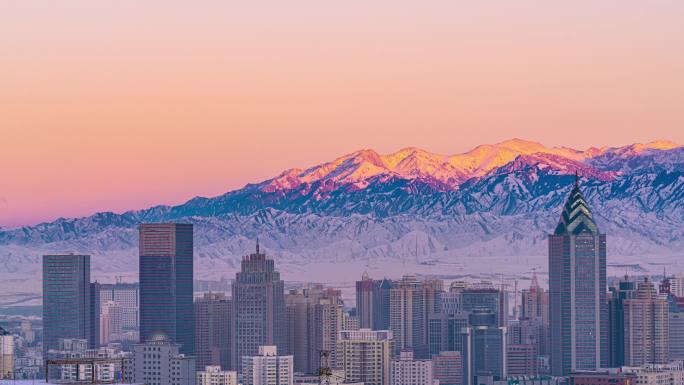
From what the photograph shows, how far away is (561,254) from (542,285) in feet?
10.2

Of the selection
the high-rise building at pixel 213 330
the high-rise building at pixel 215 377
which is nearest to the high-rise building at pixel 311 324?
the high-rise building at pixel 213 330

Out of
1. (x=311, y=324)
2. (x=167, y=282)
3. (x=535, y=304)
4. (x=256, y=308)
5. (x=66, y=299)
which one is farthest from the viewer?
(x=535, y=304)

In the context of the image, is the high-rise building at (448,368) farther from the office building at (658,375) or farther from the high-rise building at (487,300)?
the high-rise building at (487,300)

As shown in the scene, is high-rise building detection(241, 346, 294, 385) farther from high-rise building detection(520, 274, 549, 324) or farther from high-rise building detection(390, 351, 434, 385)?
high-rise building detection(520, 274, 549, 324)

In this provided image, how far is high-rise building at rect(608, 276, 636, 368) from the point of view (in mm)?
153125

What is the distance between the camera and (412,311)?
163m

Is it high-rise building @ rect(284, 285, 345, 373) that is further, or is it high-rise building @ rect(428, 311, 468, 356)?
high-rise building @ rect(428, 311, 468, 356)

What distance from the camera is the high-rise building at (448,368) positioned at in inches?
5408

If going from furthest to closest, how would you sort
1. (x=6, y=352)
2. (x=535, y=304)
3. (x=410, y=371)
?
1. (x=535, y=304)
2. (x=410, y=371)
3. (x=6, y=352)

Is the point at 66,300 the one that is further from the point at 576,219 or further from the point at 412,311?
the point at 576,219

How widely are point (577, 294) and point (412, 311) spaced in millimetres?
13276

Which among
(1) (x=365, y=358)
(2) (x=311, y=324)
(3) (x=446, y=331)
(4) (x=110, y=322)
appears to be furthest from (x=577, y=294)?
(1) (x=365, y=358)

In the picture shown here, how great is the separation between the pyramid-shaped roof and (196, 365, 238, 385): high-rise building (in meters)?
63.8

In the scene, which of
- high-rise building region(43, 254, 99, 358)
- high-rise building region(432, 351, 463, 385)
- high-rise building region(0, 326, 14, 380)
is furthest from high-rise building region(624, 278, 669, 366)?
high-rise building region(0, 326, 14, 380)
